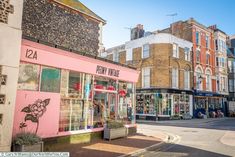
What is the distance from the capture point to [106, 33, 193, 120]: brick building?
2750 cm

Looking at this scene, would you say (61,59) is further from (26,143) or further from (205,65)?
(205,65)

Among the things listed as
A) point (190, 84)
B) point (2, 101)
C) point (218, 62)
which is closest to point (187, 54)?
point (190, 84)

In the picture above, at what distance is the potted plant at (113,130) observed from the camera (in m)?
11.6

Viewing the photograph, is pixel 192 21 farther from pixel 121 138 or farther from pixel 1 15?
pixel 1 15

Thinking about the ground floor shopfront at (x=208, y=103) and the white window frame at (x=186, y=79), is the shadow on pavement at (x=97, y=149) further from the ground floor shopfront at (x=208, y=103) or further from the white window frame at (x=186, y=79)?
the ground floor shopfront at (x=208, y=103)

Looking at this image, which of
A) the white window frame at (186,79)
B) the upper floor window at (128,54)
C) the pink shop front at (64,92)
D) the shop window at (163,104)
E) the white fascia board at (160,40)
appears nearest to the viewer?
the pink shop front at (64,92)

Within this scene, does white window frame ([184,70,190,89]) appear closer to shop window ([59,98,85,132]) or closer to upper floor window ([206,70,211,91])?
upper floor window ([206,70,211,91])

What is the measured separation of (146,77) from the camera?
29172 mm

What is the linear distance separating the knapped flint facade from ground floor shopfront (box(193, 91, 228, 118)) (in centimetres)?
2148

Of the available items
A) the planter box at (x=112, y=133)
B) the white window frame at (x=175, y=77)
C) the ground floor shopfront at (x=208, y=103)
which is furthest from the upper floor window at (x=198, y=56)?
the planter box at (x=112, y=133)

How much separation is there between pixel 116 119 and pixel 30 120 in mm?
6234

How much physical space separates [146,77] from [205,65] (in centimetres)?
1158

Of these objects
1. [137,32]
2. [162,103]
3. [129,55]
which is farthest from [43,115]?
[137,32]

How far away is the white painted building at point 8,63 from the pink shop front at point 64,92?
63cm
